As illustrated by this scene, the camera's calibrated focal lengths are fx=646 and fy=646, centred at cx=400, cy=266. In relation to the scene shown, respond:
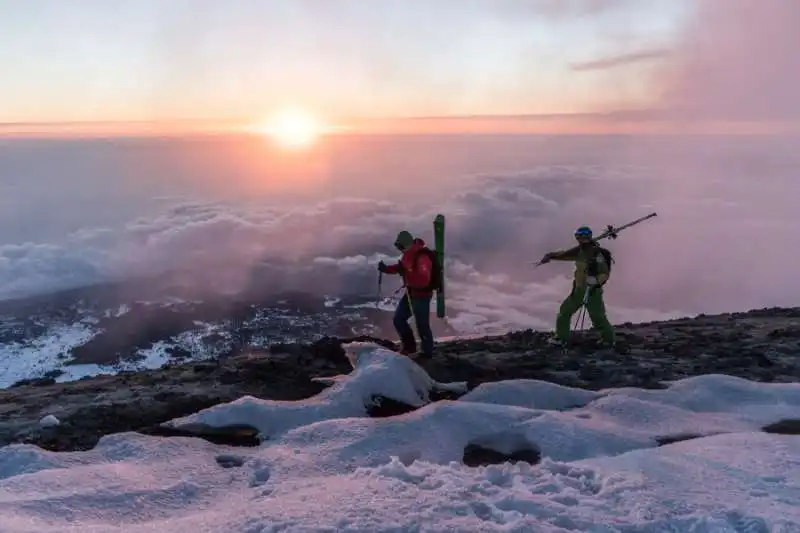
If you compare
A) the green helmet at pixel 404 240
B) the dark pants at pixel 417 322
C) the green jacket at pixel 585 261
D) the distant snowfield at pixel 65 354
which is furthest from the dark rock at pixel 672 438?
the distant snowfield at pixel 65 354

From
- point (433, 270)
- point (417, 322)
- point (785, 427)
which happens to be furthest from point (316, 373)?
point (785, 427)

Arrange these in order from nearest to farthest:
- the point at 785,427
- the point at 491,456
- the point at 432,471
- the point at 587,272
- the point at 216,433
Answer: the point at 432,471 → the point at 491,456 → the point at 216,433 → the point at 785,427 → the point at 587,272

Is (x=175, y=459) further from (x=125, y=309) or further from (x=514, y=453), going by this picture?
(x=125, y=309)

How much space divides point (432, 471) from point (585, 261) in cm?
791

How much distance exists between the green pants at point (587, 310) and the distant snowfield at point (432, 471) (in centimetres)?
→ 353

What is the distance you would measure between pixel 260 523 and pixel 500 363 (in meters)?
8.17

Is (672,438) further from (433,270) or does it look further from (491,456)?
(433,270)

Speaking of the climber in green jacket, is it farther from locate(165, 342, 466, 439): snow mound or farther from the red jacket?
locate(165, 342, 466, 439): snow mound

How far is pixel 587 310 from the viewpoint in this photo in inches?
584

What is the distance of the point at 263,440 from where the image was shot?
9.18m

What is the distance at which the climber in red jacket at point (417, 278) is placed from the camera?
13328 millimetres

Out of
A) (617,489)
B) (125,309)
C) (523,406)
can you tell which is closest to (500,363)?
(523,406)

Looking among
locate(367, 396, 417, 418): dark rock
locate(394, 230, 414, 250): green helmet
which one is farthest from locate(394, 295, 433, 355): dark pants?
locate(367, 396, 417, 418): dark rock

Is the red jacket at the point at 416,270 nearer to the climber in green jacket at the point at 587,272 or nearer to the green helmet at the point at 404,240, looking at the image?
the green helmet at the point at 404,240
